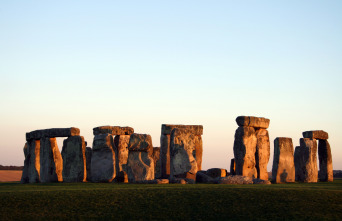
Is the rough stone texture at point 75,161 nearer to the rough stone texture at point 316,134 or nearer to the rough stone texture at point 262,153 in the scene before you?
the rough stone texture at point 262,153

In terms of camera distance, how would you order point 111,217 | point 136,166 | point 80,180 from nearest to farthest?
1. point 111,217
2. point 136,166
3. point 80,180

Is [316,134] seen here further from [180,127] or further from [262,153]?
[180,127]

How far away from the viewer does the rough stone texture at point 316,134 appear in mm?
23562

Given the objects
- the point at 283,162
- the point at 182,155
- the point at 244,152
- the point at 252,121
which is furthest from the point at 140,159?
the point at 283,162

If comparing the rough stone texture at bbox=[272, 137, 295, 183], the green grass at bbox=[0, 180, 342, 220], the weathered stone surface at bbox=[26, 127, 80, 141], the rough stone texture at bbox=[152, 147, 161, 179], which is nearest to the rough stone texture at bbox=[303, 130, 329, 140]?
the rough stone texture at bbox=[272, 137, 295, 183]

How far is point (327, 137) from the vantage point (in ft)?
80.1

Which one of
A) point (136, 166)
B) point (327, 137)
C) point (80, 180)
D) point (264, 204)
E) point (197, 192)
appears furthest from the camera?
point (327, 137)

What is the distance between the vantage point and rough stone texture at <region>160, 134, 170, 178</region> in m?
23.4

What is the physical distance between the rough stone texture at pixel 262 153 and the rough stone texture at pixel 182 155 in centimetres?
311

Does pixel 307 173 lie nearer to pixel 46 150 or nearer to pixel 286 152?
pixel 286 152

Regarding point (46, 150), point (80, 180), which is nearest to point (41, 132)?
point (46, 150)

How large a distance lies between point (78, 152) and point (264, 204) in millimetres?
10978

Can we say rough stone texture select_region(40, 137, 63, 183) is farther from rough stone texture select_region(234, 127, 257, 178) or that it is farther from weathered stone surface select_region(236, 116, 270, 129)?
weathered stone surface select_region(236, 116, 270, 129)

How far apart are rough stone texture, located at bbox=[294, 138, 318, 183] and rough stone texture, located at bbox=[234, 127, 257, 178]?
2.49 meters
